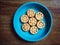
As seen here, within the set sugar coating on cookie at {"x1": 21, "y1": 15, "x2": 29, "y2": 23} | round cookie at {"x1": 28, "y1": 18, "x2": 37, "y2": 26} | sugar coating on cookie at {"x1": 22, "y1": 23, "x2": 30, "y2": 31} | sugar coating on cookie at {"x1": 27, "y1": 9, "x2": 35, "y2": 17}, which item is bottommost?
sugar coating on cookie at {"x1": 22, "y1": 23, "x2": 30, "y2": 31}

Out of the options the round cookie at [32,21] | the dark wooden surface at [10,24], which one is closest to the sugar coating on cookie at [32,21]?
the round cookie at [32,21]

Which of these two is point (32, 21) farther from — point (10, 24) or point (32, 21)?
point (10, 24)

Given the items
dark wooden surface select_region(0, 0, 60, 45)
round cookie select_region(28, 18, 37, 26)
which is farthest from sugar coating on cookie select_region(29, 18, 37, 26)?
dark wooden surface select_region(0, 0, 60, 45)

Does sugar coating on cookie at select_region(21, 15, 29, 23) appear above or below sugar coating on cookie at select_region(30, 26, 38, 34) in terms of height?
above

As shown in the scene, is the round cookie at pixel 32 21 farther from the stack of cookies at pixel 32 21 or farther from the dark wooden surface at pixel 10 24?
the dark wooden surface at pixel 10 24

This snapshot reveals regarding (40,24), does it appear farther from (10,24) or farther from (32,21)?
(10,24)

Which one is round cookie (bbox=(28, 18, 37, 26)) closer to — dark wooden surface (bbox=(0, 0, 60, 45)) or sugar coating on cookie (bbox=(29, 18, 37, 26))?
sugar coating on cookie (bbox=(29, 18, 37, 26))

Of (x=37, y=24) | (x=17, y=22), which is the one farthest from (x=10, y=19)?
(x=37, y=24)

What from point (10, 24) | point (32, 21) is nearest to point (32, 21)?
point (32, 21)
